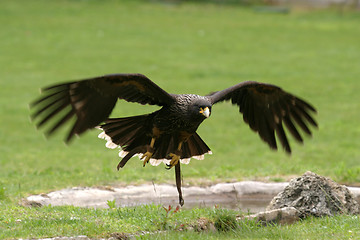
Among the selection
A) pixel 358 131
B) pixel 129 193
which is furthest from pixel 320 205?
pixel 358 131

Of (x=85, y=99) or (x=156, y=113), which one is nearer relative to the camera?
(x=85, y=99)

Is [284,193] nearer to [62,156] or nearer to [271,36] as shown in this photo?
[62,156]

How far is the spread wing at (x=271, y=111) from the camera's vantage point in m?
8.64

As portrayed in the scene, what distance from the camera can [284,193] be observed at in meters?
8.52

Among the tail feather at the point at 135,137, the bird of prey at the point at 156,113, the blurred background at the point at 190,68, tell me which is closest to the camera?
the bird of prey at the point at 156,113

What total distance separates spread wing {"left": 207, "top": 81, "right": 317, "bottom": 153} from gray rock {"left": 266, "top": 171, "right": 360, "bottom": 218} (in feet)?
1.74

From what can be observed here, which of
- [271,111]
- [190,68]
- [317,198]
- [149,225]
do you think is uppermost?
[190,68]

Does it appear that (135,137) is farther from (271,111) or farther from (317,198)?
(317,198)

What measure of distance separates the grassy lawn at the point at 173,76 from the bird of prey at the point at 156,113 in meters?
0.97

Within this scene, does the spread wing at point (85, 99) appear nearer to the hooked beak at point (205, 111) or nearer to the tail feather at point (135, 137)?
the hooked beak at point (205, 111)

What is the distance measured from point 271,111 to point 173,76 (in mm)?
11219

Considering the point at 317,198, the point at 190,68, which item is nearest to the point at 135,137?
the point at 317,198

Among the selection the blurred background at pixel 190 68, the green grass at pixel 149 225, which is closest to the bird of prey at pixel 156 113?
the green grass at pixel 149 225

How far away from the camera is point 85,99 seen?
7.18 metres
